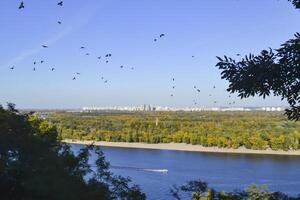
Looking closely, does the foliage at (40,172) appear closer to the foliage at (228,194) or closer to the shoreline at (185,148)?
the foliage at (228,194)

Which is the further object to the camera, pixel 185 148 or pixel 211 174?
pixel 185 148

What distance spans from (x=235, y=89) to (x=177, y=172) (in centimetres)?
3926

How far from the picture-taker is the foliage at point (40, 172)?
11.3m

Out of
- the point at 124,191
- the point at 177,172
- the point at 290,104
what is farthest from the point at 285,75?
the point at 177,172

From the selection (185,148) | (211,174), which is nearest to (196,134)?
(185,148)

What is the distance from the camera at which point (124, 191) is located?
1409 centimetres

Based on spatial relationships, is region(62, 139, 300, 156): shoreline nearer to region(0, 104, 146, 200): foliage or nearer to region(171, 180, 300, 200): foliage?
region(171, 180, 300, 200): foliage

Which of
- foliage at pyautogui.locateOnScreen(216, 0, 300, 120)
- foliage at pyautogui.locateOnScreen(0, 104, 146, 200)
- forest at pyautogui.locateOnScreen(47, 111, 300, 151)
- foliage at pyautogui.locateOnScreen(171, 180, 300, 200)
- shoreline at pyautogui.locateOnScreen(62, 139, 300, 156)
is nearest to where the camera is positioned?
foliage at pyautogui.locateOnScreen(216, 0, 300, 120)

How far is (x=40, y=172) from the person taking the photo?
12000mm

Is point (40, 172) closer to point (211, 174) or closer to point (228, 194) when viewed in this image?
point (228, 194)

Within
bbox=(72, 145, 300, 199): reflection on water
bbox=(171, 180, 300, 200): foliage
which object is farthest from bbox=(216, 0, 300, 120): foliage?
bbox=(72, 145, 300, 199): reflection on water

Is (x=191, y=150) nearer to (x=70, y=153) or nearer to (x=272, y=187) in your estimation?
(x=272, y=187)

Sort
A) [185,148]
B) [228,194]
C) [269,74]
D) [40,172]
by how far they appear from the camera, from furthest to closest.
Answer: [185,148] → [228,194] → [40,172] → [269,74]

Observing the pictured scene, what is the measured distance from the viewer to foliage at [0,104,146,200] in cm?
1134
